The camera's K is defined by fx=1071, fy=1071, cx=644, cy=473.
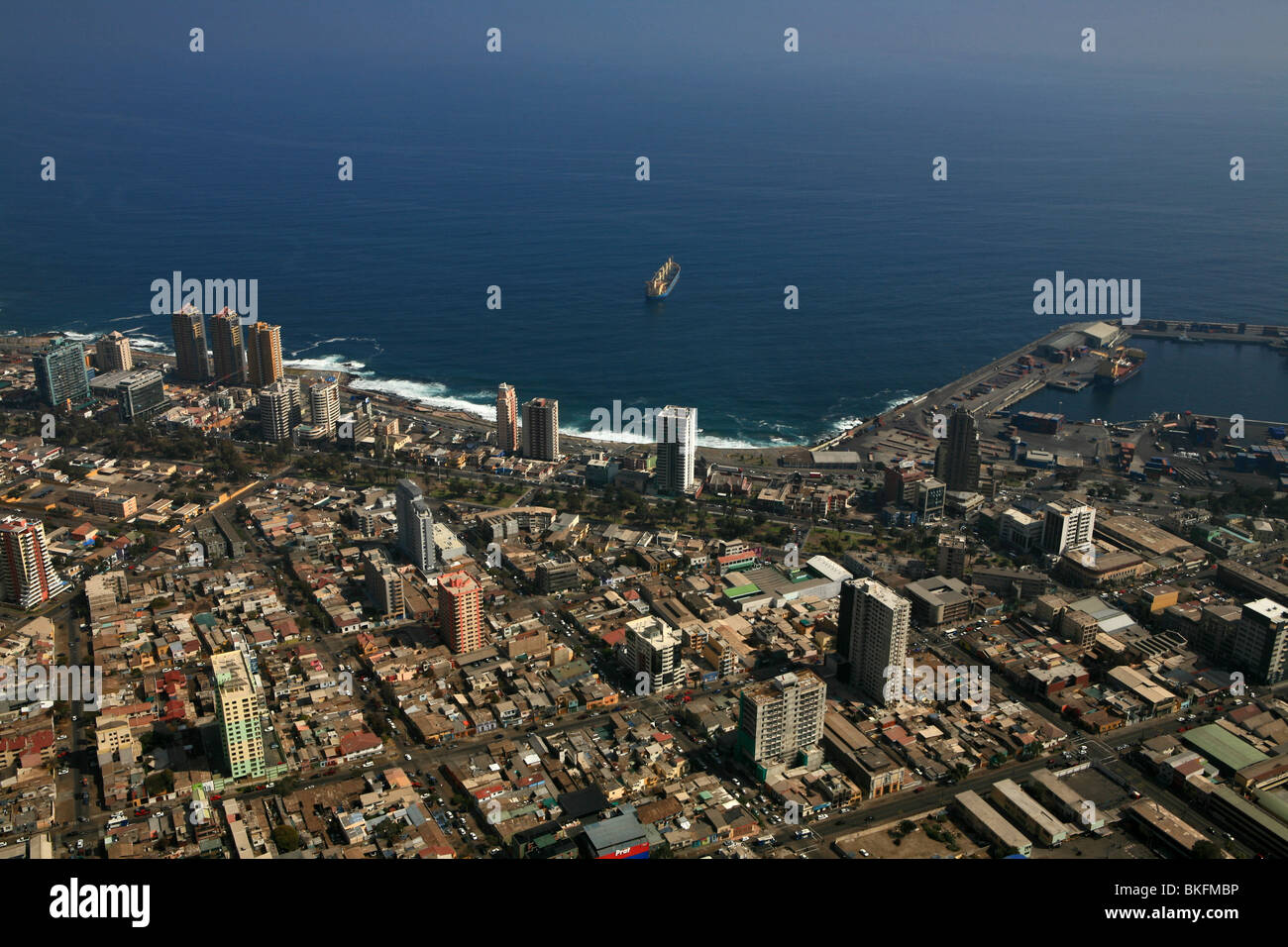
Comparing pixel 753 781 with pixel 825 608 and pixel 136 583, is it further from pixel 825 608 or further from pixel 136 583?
pixel 136 583

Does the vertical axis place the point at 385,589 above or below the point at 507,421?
below

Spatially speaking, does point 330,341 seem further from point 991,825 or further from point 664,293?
point 991,825

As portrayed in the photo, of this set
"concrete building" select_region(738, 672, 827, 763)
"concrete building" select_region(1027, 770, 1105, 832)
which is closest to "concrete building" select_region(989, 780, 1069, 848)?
"concrete building" select_region(1027, 770, 1105, 832)

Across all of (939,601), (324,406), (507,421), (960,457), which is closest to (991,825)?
(939,601)

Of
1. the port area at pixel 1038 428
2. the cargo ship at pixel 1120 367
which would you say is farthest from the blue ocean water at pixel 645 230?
the port area at pixel 1038 428

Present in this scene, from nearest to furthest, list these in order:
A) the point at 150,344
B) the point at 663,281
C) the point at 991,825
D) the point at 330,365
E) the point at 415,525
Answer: the point at 991,825, the point at 415,525, the point at 330,365, the point at 150,344, the point at 663,281

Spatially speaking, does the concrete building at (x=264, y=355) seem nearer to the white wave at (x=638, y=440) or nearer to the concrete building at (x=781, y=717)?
the white wave at (x=638, y=440)

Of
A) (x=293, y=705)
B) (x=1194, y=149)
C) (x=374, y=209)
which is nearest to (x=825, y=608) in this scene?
(x=293, y=705)
